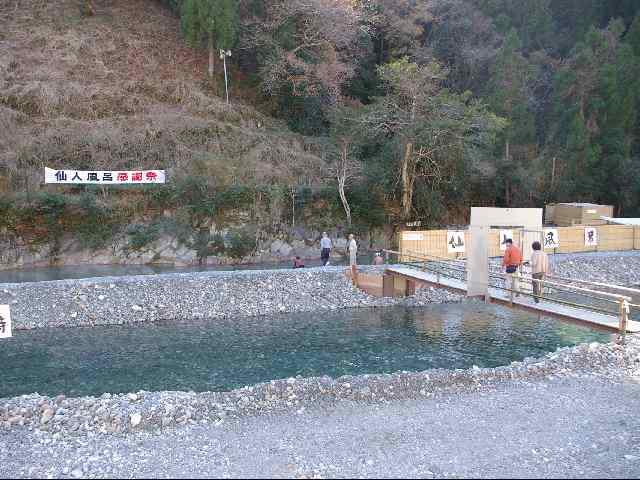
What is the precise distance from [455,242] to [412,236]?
84.6 inches

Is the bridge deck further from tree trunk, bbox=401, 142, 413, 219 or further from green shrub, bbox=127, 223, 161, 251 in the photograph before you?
green shrub, bbox=127, 223, 161, 251

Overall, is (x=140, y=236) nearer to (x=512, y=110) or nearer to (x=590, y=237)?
(x=590, y=237)

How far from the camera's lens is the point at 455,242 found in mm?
21953

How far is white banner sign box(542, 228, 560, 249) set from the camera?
23592 millimetres

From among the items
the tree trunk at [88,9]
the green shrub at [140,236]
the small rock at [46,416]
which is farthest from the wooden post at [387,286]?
the tree trunk at [88,9]

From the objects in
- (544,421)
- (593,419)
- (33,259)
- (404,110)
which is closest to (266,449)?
(544,421)

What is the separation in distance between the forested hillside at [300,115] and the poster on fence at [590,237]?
6.83 meters

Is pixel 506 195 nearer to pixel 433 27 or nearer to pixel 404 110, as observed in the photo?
pixel 404 110

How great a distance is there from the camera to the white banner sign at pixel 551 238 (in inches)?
929

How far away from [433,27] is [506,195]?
47.1 ft

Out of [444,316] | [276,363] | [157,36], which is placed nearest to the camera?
[276,363]

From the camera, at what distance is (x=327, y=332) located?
15.1m

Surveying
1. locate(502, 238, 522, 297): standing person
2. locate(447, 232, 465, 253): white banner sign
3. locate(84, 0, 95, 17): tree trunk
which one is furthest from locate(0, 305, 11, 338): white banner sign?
locate(84, 0, 95, 17): tree trunk

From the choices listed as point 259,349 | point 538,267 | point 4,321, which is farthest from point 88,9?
point 538,267
